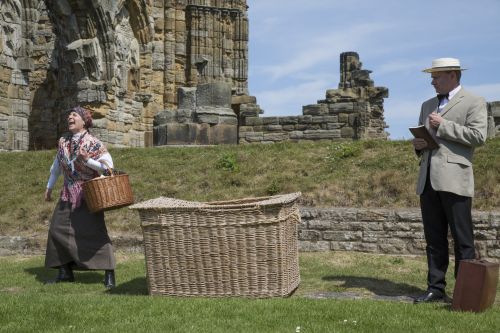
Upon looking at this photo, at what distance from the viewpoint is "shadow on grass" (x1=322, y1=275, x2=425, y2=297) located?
685cm

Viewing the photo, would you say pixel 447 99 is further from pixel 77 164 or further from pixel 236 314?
pixel 77 164

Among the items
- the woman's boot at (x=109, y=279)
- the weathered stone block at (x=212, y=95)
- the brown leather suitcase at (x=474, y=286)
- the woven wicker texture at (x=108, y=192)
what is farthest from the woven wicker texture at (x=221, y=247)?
the weathered stone block at (x=212, y=95)

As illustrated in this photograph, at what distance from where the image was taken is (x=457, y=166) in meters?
6.16

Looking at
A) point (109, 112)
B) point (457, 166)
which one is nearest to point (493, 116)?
point (109, 112)

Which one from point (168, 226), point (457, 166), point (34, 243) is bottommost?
point (34, 243)

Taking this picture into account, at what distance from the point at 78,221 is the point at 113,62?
13892 mm

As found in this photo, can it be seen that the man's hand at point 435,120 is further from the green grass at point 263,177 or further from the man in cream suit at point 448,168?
the green grass at point 263,177

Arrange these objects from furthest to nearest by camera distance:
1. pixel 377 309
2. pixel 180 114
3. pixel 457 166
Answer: pixel 180 114 < pixel 457 166 < pixel 377 309

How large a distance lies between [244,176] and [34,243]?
3.41m

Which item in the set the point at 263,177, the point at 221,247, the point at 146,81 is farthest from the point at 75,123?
the point at 146,81

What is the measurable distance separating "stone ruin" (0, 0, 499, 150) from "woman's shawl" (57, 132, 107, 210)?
28.0 ft

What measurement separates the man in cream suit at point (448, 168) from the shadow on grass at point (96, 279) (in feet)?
8.61

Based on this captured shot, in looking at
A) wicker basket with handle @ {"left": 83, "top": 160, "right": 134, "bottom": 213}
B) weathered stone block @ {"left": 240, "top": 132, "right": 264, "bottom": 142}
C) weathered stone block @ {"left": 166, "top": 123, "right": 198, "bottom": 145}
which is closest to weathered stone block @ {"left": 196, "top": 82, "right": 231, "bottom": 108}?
weathered stone block @ {"left": 166, "top": 123, "right": 198, "bottom": 145}

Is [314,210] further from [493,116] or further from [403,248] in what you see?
[493,116]
